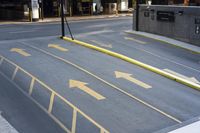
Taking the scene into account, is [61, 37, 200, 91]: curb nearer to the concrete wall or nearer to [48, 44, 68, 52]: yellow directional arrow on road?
[48, 44, 68, 52]: yellow directional arrow on road

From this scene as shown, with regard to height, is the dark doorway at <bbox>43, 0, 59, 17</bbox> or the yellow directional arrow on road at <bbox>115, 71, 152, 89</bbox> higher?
the dark doorway at <bbox>43, 0, 59, 17</bbox>

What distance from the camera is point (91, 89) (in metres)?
13.6

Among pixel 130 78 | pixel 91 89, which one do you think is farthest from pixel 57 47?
pixel 91 89

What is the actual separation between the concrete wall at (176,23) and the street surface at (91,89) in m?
2.08

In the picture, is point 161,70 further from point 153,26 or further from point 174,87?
point 153,26

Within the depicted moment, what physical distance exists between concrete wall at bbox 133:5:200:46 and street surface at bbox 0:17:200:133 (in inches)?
81.9

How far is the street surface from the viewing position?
10.9 meters

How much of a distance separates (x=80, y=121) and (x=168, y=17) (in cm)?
1522

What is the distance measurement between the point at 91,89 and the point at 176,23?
1210 cm

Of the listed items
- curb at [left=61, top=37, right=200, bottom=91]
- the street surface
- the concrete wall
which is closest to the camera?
the street surface

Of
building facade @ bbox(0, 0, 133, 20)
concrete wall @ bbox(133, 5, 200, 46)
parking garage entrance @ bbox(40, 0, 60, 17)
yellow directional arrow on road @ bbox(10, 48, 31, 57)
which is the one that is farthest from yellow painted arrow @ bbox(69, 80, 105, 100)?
parking garage entrance @ bbox(40, 0, 60, 17)

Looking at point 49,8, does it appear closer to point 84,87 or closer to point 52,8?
point 52,8

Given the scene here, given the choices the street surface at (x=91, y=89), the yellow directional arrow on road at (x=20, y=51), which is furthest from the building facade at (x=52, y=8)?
the street surface at (x=91, y=89)

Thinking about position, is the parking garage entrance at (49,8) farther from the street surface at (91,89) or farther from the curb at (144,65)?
the street surface at (91,89)
